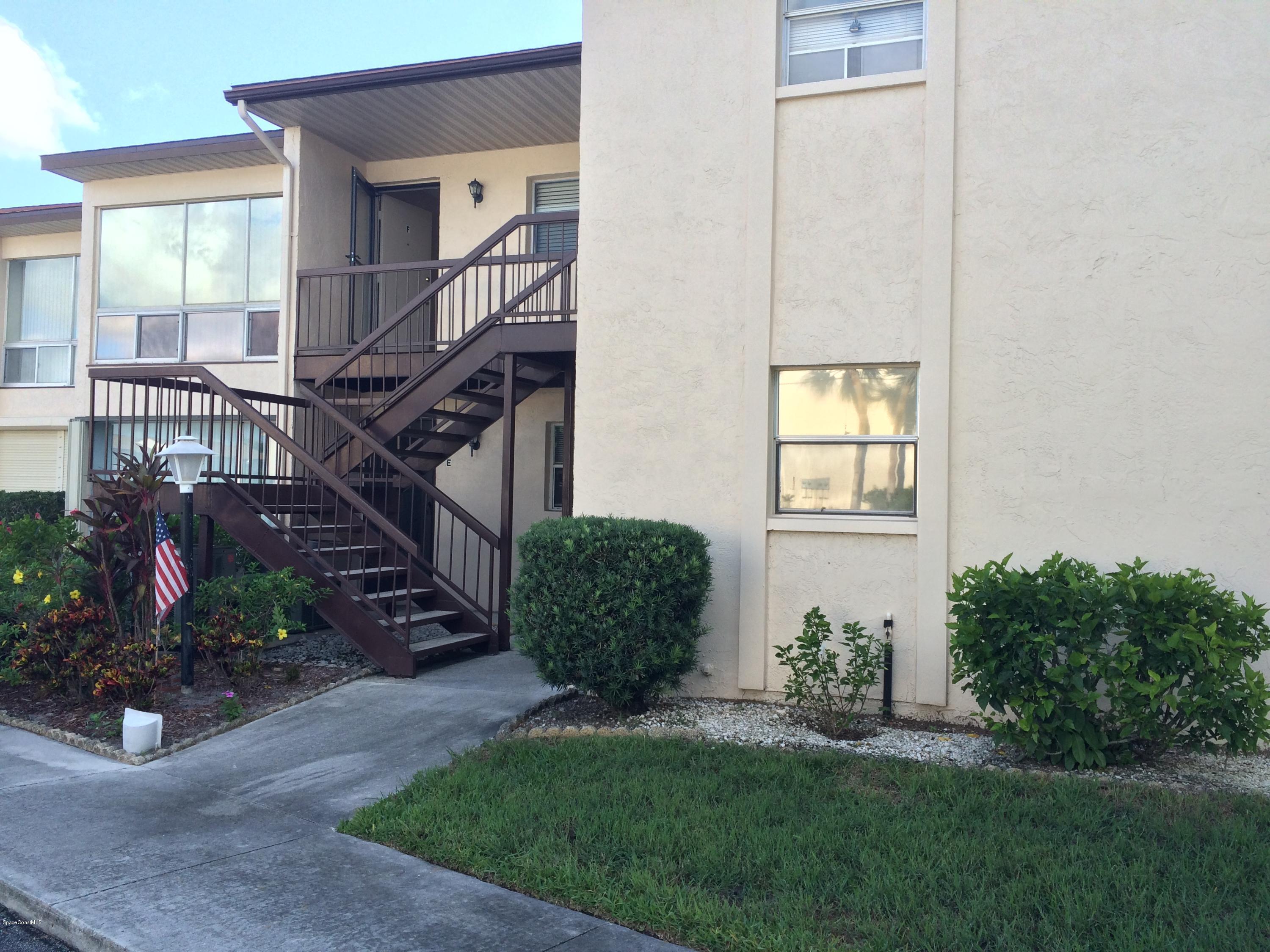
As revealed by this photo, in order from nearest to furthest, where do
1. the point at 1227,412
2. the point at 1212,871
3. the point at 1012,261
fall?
1. the point at 1212,871
2. the point at 1227,412
3. the point at 1012,261

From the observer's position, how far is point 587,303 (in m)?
7.70

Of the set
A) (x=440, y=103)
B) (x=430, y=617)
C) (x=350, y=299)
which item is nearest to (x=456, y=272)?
(x=350, y=299)

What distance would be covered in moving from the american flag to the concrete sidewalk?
44.0 inches

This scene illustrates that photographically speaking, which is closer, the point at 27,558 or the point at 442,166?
the point at 27,558

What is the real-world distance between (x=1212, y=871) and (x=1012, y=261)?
3959mm

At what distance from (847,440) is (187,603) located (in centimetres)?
500

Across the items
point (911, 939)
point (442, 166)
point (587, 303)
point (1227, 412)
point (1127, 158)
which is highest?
point (442, 166)

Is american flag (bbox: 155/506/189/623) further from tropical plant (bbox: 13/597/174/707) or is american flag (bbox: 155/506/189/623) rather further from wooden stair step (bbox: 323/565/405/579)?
wooden stair step (bbox: 323/565/405/579)

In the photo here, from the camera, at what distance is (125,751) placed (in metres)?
6.31

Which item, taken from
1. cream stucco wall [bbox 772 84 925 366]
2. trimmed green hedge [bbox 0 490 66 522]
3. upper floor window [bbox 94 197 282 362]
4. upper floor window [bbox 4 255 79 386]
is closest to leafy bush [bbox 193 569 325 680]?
cream stucco wall [bbox 772 84 925 366]

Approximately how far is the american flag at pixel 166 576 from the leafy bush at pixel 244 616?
54cm

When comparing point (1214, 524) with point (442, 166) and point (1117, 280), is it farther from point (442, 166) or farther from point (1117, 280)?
point (442, 166)

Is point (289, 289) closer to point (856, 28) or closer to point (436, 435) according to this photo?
point (436, 435)

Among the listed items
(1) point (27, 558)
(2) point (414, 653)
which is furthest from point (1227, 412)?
(1) point (27, 558)
